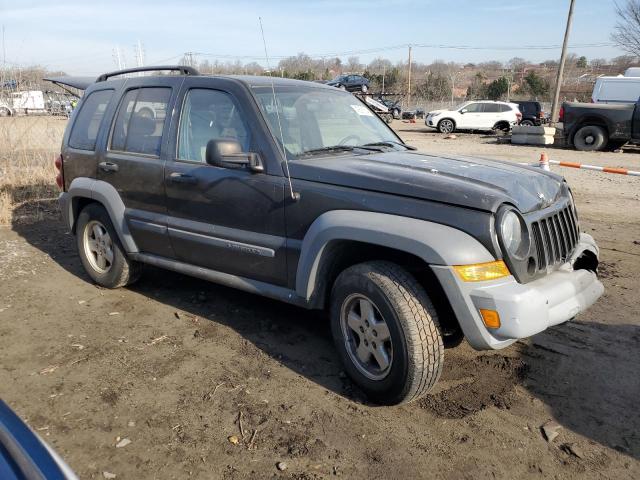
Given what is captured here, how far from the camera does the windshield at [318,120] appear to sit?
371 cm

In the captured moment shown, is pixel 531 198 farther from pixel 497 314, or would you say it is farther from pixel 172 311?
pixel 172 311

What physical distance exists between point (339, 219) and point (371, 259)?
0.37m

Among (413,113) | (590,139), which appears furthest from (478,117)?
(413,113)

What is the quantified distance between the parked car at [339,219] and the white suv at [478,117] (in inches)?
869

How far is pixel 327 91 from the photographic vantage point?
14.4ft

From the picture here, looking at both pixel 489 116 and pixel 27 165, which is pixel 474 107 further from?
pixel 27 165

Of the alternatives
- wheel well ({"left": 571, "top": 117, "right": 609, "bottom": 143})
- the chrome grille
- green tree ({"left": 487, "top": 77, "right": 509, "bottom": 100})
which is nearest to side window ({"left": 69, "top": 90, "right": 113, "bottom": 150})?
the chrome grille

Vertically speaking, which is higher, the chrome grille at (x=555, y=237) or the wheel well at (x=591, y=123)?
the chrome grille at (x=555, y=237)

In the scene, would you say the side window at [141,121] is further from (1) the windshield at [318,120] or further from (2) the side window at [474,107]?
(2) the side window at [474,107]

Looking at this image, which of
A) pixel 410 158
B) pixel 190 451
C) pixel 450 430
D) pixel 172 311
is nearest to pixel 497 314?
pixel 450 430

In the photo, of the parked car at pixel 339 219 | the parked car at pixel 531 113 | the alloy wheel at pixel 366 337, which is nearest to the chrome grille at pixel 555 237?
the parked car at pixel 339 219

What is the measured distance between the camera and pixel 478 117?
25.1 metres

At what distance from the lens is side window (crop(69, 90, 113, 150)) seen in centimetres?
486

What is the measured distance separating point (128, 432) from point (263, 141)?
1.97 metres
